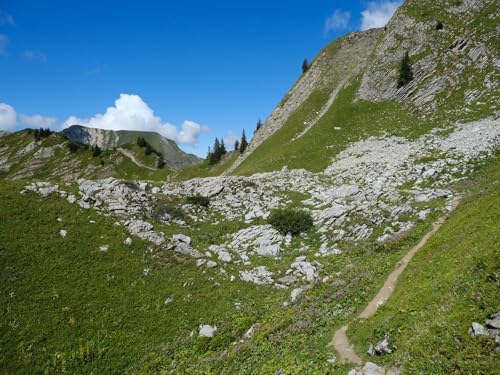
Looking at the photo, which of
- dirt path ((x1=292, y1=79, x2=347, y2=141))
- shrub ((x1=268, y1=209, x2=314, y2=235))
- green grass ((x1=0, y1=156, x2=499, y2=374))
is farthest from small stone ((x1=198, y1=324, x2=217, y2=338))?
dirt path ((x1=292, y1=79, x2=347, y2=141))

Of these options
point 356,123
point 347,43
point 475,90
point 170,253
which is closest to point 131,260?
point 170,253

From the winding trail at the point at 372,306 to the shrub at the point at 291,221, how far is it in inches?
413

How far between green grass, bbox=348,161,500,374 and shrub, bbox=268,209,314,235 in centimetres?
1241

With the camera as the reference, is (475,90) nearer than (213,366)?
No

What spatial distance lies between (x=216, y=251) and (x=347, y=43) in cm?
9041

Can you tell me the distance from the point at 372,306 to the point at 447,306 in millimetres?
5144

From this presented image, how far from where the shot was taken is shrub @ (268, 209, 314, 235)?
30911mm

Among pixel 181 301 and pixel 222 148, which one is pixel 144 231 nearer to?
pixel 181 301

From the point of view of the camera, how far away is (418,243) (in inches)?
910

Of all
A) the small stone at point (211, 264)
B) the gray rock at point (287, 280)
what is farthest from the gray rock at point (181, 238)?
the gray rock at point (287, 280)

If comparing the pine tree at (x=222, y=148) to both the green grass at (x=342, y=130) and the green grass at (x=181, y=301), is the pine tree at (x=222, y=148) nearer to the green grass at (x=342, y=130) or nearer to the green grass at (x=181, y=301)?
the green grass at (x=342, y=130)

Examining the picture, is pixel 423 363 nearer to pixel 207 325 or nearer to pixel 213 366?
pixel 213 366

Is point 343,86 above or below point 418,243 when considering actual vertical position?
above

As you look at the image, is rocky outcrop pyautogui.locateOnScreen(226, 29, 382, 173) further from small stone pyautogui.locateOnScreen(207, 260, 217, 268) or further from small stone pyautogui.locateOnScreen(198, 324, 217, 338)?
small stone pyautogui.locateOnScreen(198, 324, 217, 338)
